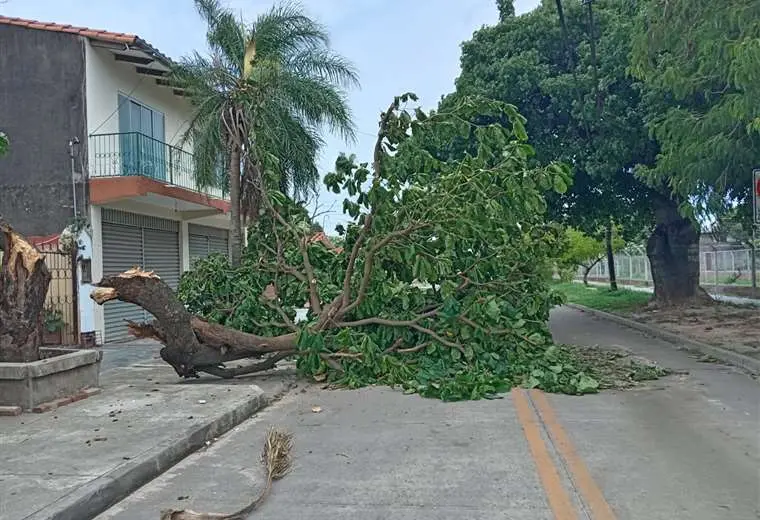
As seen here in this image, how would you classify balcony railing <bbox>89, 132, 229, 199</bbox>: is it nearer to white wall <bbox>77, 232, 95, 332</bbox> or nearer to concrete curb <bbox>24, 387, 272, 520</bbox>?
white wall <bbox>77, 232, 95, 332</bbox>

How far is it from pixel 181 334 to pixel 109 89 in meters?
9.35

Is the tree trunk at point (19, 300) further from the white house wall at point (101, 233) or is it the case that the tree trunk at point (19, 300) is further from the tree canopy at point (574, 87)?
the tree canopy at point (574, 87)

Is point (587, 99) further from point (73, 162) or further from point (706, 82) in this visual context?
point (73, 162)

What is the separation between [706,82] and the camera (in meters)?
11.9

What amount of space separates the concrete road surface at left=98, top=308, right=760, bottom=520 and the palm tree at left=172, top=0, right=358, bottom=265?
6.93 m

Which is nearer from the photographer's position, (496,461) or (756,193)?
(496,461)

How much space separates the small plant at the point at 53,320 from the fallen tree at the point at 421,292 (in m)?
5.45

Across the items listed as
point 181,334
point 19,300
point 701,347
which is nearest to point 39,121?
point 181,334

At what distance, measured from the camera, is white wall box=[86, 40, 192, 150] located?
16.3 metres

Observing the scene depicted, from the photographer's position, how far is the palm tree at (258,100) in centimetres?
1493

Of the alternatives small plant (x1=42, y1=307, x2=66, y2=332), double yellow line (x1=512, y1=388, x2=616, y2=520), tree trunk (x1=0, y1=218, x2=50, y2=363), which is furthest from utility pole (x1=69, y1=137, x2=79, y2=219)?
double yellow line (x1=512, y1=388, x2=616, y2=520)

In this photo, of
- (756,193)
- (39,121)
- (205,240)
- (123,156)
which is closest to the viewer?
(756,193)

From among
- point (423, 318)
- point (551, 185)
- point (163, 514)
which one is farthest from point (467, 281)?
point (163, 514)

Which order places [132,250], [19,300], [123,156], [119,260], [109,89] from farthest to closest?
[132,250], [119,260], [109,89], [123,156], [19,300]
